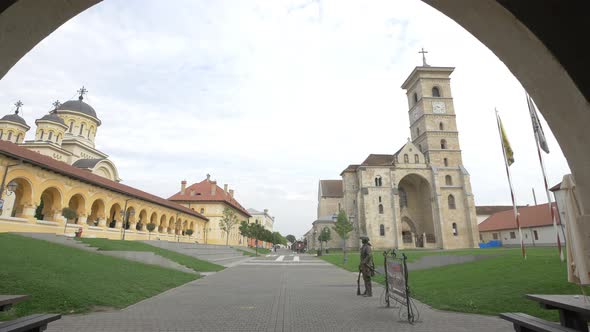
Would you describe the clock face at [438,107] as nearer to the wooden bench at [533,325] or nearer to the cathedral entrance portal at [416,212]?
the cathedral entrance portal at [416,212]

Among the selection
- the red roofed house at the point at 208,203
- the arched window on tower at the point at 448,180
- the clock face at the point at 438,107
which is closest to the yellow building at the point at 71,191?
the red roofed house at the point at 208,203

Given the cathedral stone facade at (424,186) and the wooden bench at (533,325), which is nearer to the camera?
the wooden bench at (533,325)

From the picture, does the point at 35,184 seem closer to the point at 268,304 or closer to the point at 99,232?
the point at 99,232

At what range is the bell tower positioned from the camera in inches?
2138

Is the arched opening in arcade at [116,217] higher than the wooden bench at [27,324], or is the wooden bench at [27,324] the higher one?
the arched opening in arcade at [116,217]

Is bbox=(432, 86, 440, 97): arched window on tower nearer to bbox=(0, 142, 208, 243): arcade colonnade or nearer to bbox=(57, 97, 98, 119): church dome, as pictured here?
bbox=(0, 142, 208, 243): arcade colonnade

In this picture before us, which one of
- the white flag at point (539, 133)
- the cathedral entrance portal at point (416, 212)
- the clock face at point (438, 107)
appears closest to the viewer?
the white flag at point (539, 133)

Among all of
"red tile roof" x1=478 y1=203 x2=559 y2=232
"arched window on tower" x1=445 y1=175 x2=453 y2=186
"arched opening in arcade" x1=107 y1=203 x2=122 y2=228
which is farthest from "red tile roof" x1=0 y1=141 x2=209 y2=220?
"red tile roof" x1=478 y1=203 x2=559 y2=232

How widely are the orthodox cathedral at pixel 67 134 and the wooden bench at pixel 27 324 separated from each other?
136ft

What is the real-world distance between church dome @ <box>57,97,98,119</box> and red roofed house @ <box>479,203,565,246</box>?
74.4 m

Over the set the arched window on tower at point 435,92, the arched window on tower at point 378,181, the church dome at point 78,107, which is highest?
the arched window on tower at point 435,92

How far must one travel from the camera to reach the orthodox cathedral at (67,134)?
43.4 m

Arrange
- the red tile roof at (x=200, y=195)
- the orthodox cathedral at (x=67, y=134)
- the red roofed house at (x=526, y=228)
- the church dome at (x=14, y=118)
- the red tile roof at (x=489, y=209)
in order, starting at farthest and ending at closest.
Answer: the red tile roof at (x=489, y=209), the red tile roof at (x=200, y=195), the church dome at (x=14, y=118), the red roofed house at (x=526, y=228), the orthodox cathedral at (x=67, y=134)

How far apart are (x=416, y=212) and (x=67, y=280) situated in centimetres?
5687
